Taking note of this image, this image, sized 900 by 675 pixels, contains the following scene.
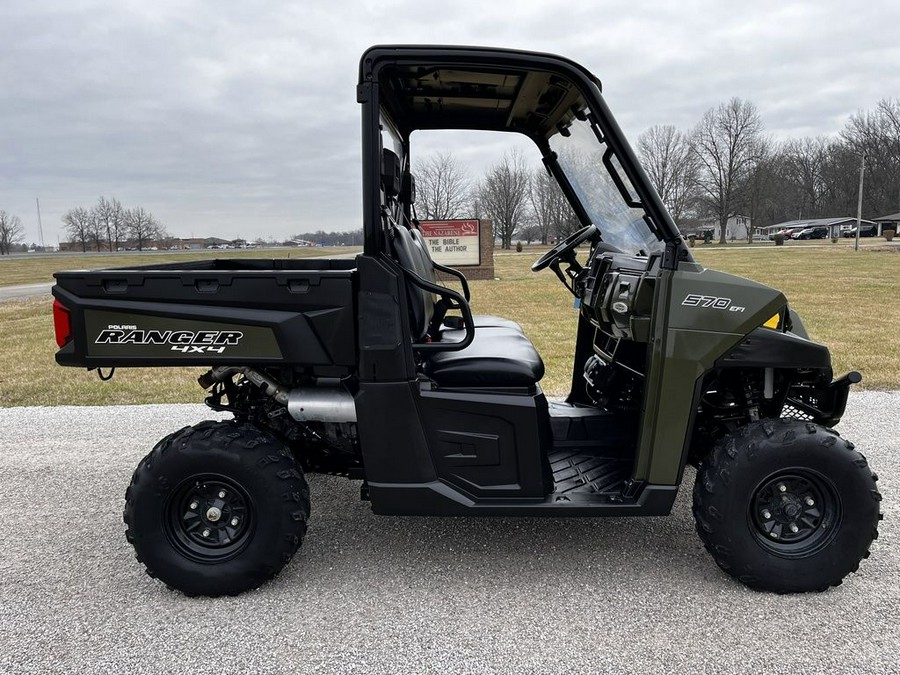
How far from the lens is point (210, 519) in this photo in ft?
8.63

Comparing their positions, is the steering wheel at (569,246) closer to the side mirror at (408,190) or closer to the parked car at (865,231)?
the side mirror at (408,190)

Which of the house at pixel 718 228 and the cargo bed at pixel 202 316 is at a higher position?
the house at pixel 718 228

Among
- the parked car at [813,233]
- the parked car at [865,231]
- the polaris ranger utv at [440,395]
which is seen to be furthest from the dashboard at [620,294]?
the parked car at [865,231]

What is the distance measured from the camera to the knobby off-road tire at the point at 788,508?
2.47m

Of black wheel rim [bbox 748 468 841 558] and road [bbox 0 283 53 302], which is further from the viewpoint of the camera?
road [bbox 0 283 53 302]

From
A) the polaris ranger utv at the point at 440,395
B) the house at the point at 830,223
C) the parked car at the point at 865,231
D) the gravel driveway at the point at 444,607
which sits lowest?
the gravel driveway at the point at 444,607

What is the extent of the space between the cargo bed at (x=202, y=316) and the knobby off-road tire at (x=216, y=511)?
368 millimetres

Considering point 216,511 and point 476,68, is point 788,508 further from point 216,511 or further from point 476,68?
point 216,511

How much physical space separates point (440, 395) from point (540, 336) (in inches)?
260

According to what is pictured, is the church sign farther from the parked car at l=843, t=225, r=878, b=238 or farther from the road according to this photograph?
the parked car at l=843, t=225, r=878, b=238

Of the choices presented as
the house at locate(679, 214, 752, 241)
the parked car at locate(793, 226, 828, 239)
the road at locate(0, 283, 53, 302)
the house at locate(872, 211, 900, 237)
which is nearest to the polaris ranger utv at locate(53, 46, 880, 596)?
the road at locate(0, 283, 53, 302)

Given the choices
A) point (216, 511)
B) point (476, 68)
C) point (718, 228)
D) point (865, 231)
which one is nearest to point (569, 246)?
point (476, 68)

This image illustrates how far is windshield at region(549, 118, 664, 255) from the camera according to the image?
2.69 meters

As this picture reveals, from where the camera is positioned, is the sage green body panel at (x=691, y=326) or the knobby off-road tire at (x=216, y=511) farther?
the knobby off-road tire at (x=216, y=511)
